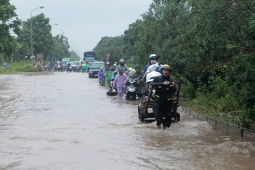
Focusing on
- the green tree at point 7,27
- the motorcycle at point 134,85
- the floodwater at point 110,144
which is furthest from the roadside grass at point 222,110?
the green tree at point 7,27

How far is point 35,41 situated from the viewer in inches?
2744

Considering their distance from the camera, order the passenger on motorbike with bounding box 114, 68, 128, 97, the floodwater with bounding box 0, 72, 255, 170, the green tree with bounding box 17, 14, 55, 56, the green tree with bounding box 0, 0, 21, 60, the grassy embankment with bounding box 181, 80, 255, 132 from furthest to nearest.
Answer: the green tree with bounding box 17, 14, 55, 56
the green tree with bounding box 0, 0, 21, 60
the passenger on motorbike with bounding box 114, 68, 128, 97
the grassy embankment with bounding box 181, 80, 255, 132
the floodwater with bounding box 0, 72, 255, 170

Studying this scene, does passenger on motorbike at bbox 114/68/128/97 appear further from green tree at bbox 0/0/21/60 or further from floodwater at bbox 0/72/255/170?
green tree at bbox 0/0/21/60

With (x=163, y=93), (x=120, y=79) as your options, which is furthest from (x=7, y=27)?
(x=163, y=93)

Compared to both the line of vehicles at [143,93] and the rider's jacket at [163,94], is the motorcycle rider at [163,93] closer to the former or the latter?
the rider's jacket at [163,94]

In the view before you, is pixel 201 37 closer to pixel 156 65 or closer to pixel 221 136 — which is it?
pixel 221 136

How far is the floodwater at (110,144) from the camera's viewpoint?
707 cm

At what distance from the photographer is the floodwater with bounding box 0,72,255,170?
7066 mm

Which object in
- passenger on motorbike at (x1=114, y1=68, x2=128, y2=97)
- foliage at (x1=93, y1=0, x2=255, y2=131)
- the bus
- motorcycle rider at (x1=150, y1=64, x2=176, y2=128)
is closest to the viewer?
foliage at (x1=93, y1=0, x2=255, y2=131)

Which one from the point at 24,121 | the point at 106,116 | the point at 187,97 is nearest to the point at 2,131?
the point at 24,121

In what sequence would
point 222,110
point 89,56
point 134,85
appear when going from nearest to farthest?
point 222,110, point 134,85, point 89,56

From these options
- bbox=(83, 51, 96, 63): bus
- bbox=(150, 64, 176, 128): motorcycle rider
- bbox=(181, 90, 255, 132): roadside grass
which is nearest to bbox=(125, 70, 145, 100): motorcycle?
bbox=(181, 90, 255, 132): roadside grass

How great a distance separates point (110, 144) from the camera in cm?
868

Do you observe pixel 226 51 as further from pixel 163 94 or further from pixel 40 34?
pixel 40 34
